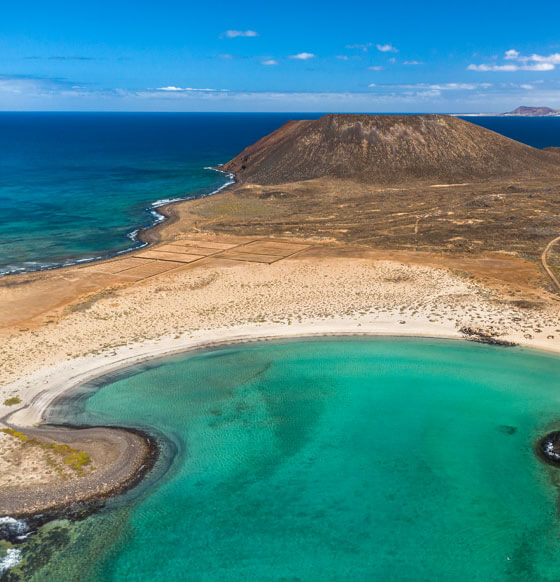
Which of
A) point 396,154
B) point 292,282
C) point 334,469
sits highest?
point 396,154

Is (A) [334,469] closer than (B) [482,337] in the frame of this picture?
Yes

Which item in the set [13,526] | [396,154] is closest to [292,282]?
[13,526]

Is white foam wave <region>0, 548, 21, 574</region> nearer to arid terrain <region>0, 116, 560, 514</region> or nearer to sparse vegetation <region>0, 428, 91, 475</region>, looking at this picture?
arid terrain <region>0, 116, 560, 514</region>

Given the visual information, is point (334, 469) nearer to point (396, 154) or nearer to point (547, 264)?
point (547, 264)

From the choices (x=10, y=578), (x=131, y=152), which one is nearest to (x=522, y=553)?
(x=10, y=578)

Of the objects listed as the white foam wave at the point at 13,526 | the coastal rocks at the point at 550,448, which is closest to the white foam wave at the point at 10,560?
the white foam wave at the point at 13,526

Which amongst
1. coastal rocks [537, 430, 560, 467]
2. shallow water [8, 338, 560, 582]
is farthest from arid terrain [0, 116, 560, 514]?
coastal rocks [537, 430, 560, 467]

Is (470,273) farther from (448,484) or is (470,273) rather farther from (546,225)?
(448,484)
